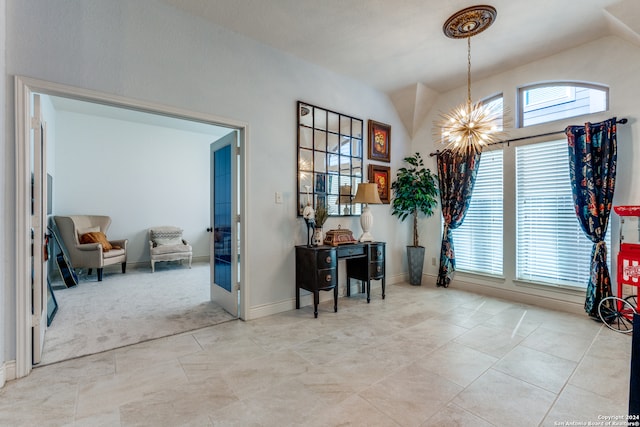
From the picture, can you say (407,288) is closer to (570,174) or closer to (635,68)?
(570,174)

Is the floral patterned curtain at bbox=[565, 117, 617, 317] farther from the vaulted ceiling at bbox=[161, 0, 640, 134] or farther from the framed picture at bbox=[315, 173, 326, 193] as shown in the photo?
the framed picture at bbox=[315, 173, 326, 193]

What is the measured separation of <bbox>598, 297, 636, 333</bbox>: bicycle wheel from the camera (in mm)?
2833

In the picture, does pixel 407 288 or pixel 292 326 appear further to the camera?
pixel 407 288

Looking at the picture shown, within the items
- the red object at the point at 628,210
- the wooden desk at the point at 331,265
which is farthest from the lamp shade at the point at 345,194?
the red object at the point at 628,210

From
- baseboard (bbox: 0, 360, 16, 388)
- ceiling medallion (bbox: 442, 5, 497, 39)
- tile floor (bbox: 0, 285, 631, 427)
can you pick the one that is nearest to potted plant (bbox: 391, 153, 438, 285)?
tile floor (bbox: 0, 285, 631, 427)

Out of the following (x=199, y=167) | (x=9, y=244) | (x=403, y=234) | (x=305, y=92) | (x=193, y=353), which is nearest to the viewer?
(x=9, y=244)

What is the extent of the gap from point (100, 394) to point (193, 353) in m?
0.65

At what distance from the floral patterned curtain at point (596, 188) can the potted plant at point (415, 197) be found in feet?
5.63

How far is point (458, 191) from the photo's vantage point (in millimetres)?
4285

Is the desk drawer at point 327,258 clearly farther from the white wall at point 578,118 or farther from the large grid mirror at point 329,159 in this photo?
the white wall at point 578,118

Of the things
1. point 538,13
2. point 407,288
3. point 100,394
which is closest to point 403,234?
point 407,288

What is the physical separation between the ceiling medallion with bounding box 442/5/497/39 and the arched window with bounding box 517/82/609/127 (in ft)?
4.59

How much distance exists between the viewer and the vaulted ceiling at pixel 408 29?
2.60m

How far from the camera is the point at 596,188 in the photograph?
310 cm
